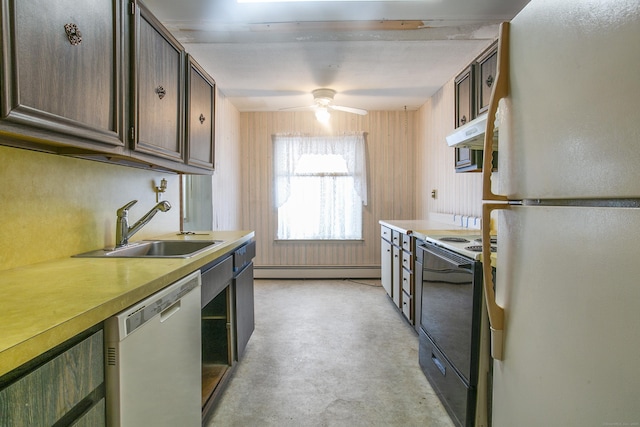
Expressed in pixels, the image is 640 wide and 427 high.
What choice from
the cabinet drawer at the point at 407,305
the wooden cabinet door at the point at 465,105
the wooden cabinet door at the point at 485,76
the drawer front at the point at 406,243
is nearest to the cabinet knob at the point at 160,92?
the wooden cabinet door at the point at 485,76

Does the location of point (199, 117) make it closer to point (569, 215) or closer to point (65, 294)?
point (65, 294)

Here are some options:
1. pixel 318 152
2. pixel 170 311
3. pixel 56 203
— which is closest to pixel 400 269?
pixel 318 152

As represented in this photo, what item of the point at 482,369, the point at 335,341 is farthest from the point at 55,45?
the point at 335,341

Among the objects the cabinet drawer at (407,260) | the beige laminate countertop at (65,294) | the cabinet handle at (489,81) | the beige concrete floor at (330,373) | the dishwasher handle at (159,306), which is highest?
the cabinet handle at (489,81)

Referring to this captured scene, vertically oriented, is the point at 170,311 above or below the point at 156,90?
below

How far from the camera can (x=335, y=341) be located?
108 inches

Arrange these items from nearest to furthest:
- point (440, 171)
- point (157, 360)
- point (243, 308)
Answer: point (157, 360)
point (243, 308)
point (440, 171)

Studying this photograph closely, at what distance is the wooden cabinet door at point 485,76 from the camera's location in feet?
6.70

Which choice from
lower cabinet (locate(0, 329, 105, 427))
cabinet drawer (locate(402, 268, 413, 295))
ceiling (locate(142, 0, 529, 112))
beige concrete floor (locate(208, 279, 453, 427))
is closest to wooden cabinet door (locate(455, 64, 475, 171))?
ceiling (locate(142, 0, 529, 112))

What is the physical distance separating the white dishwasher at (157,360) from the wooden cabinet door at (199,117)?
1.16 metres

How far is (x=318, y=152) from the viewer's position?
4777 millimetres

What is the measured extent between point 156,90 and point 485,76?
2.02 metres

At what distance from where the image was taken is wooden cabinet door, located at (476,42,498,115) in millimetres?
2043

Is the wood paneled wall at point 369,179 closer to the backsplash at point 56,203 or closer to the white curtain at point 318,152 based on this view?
the white curtain at point 318,152
